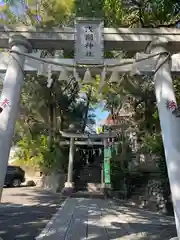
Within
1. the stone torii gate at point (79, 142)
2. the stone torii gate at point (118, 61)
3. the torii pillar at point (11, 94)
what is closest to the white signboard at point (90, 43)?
the stone torii gate at point (118, 61)

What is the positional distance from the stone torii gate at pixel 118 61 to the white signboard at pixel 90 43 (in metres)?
0.12

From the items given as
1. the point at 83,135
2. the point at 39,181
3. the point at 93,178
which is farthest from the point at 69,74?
the point at 39,181

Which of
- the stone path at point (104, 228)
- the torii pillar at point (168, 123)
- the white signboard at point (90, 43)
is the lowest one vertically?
the stone path at point (104, 228)

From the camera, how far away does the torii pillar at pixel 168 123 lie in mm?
4126

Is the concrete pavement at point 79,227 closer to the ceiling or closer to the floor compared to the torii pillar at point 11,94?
closer to the floor

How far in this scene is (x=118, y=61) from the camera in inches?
199

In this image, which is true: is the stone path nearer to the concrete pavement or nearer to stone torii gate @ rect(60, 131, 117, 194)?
the concrete pavement

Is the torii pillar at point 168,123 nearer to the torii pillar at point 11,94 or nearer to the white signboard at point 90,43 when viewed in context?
the white signboard at point 90,43

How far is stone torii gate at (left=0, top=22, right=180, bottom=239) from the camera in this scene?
14.6 feet

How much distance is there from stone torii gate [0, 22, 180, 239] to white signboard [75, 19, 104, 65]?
0.39 feet

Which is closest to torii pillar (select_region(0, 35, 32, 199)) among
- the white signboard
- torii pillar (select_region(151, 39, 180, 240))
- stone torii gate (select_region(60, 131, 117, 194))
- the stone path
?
the white signboard

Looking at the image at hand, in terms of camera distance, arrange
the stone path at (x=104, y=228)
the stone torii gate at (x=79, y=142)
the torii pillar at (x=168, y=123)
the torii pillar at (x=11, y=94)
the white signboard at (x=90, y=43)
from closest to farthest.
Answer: the torii pillar at (x=168, y=123) < the torii pillar at (x=11, y=94) < the white signboard at (x=90, y=43) < the stone path at (x=104, y=228) < the stone torii gate at (x=79, y=142)

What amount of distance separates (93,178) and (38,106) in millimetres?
6503

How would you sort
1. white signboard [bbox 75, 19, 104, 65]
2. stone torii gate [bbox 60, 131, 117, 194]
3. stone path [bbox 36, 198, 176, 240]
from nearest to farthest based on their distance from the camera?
white signboard [bbox 75, 19, 104, 65] < stone path [bbox 36, 198, 176, 240] < stone torii gate [bbox 60, 131, 117, 194]
